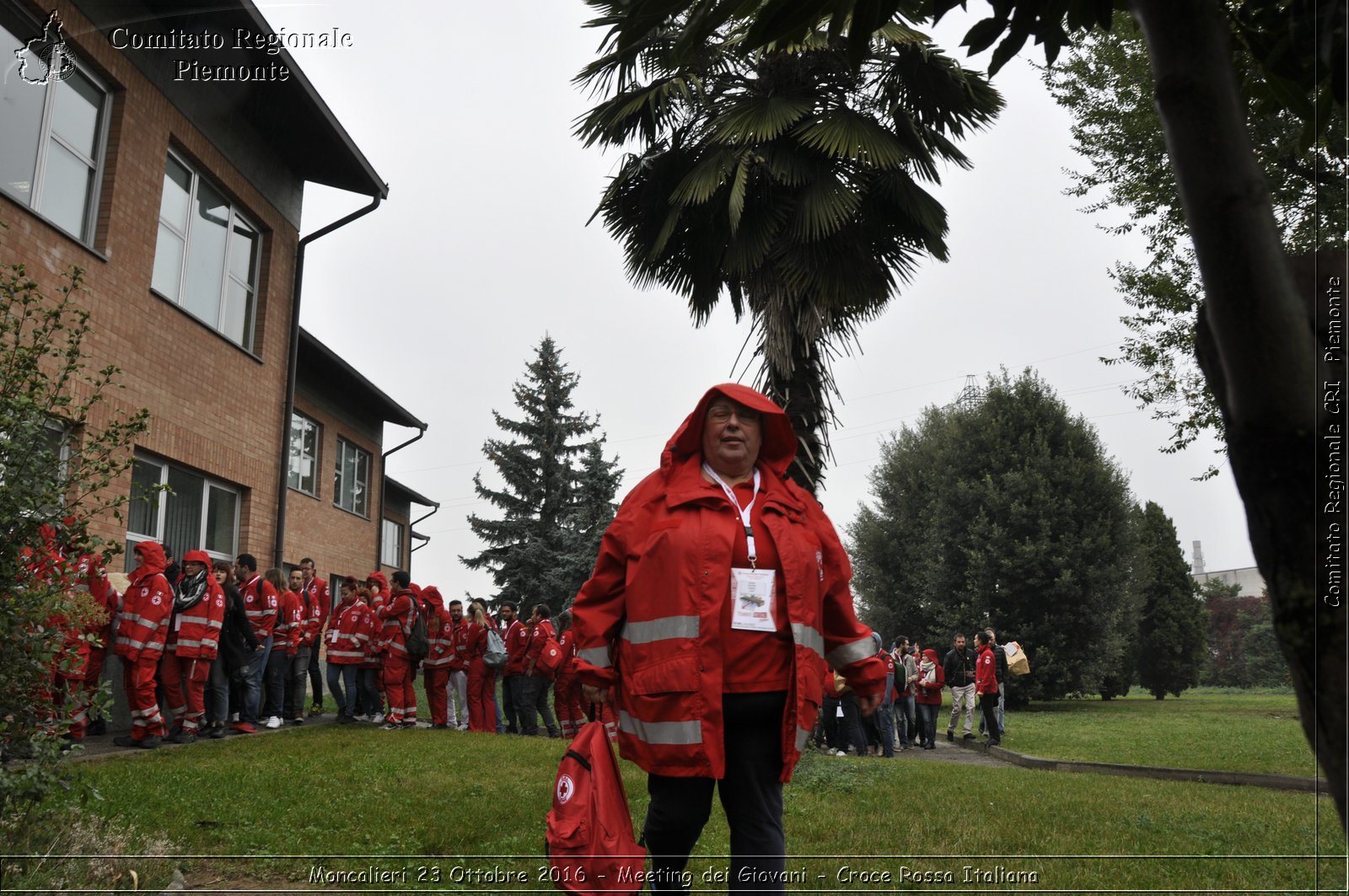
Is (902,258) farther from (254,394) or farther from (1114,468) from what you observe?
(1114,468)

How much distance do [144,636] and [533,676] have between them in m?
6.66

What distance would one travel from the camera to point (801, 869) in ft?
16.4

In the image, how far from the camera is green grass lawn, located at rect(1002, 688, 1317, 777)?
1358 centimetres

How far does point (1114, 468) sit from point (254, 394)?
2969 centimetres

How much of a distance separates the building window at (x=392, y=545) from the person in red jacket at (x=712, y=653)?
89.6 ft

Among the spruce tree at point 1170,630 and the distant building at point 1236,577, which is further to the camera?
the distant building at point 1236,577

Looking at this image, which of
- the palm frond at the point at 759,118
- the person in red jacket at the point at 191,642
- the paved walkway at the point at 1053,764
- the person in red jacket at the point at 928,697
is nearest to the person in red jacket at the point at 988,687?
the paved walkway at the point at 1053,764

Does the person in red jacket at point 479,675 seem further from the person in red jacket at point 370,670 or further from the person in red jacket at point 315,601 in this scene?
the person in red jacket at point 315,601

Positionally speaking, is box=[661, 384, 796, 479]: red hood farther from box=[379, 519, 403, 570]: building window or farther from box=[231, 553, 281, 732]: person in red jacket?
box=[379, 519, 403, 570]: building window

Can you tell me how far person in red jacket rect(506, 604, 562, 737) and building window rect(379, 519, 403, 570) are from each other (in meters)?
15.4

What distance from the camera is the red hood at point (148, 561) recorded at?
31.5 feet

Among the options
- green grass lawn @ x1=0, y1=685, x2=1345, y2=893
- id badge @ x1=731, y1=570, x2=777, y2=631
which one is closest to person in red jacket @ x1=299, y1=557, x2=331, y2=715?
green grass lawn @ x1=0, y1=685, x2=1345, y2=893

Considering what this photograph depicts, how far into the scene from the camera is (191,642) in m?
9.89

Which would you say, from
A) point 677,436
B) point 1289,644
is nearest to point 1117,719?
point 677,436
